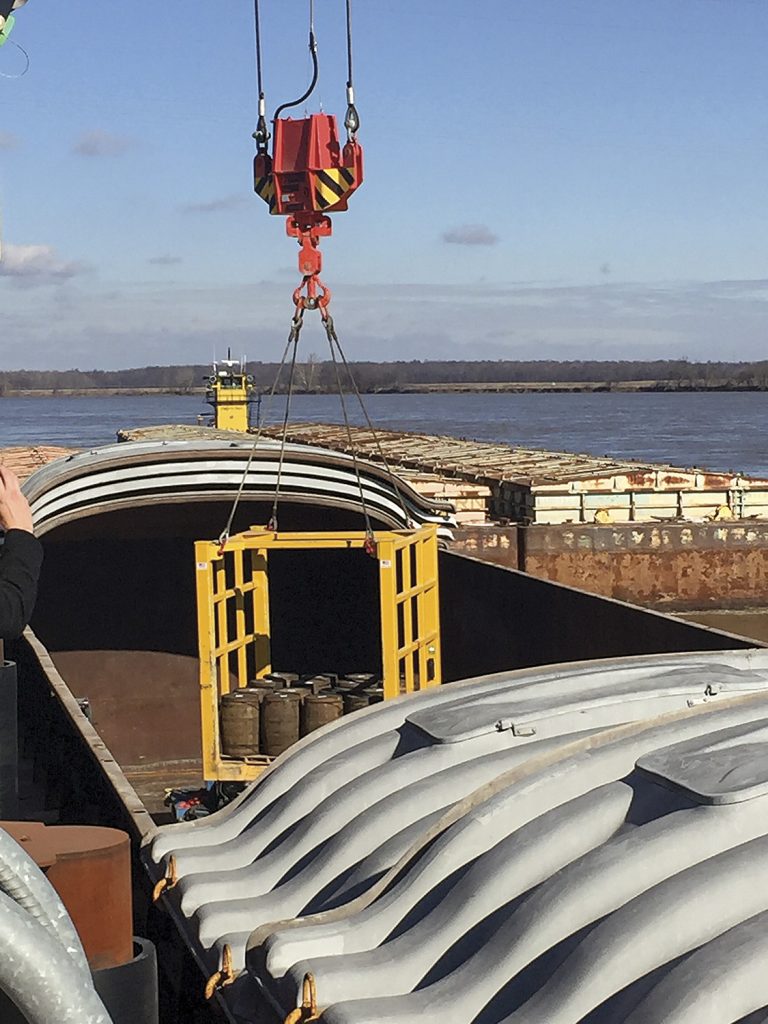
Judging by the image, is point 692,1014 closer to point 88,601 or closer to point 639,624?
point 639,624

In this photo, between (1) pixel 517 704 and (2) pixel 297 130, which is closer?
(1) pixel 517 704

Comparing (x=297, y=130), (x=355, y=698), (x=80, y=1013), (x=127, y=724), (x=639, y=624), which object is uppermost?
(x=297, y=130)

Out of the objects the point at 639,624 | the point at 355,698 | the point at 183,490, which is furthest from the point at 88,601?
the point at 639,624

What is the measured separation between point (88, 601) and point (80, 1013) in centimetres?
1314

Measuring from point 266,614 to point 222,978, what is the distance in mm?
8200

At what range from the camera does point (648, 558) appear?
2227 cm

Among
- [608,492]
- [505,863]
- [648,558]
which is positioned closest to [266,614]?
[505,863]

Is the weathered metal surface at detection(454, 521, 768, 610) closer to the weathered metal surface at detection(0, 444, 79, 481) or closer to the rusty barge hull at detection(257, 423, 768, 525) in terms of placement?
the rusty barge hull at detection(257, 423, 768, 525)

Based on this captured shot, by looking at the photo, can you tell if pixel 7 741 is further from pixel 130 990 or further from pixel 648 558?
pixel 648 558

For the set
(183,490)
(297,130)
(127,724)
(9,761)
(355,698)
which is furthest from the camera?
(127,724)

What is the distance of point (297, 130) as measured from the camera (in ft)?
31.2

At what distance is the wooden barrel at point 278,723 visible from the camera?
10930 millimetres

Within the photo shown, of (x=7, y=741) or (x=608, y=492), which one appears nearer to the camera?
(x=7, y=741)

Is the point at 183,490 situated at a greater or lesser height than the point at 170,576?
greater
